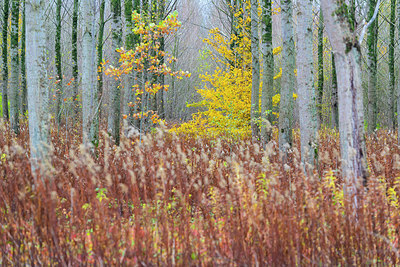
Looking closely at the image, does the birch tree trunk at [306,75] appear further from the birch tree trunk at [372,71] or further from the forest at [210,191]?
the birch tree trunk at [372,71]

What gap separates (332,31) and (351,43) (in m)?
0.22

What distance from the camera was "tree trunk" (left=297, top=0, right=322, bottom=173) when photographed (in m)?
4.78

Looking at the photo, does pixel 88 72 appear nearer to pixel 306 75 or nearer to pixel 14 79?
pixel 306 75

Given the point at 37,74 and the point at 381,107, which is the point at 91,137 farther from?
the point at 381,107

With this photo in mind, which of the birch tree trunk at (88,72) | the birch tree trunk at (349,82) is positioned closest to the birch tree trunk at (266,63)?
the birch tree trunk at (88,72)

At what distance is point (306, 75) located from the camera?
4836 millimetres

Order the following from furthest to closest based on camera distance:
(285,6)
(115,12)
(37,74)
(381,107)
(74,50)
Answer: (381,107), (74,50), (115,12), (285,6), (37,74)

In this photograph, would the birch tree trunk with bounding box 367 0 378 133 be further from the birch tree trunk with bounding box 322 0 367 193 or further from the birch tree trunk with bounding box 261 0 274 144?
the birch tree trunk with bounding box 322 0 367 193

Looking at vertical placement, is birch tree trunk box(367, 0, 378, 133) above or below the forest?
above

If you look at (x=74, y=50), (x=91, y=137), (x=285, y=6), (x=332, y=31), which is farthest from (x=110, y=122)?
(x=332, y=31)

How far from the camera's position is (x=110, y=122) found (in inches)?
349

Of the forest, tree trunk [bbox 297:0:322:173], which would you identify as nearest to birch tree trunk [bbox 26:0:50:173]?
the forest

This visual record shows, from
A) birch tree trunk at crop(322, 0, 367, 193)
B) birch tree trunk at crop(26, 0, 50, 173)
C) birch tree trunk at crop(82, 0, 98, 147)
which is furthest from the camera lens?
birch tree trunk at crop(82, 0, 98, 147)

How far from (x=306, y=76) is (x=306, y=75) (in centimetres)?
1
